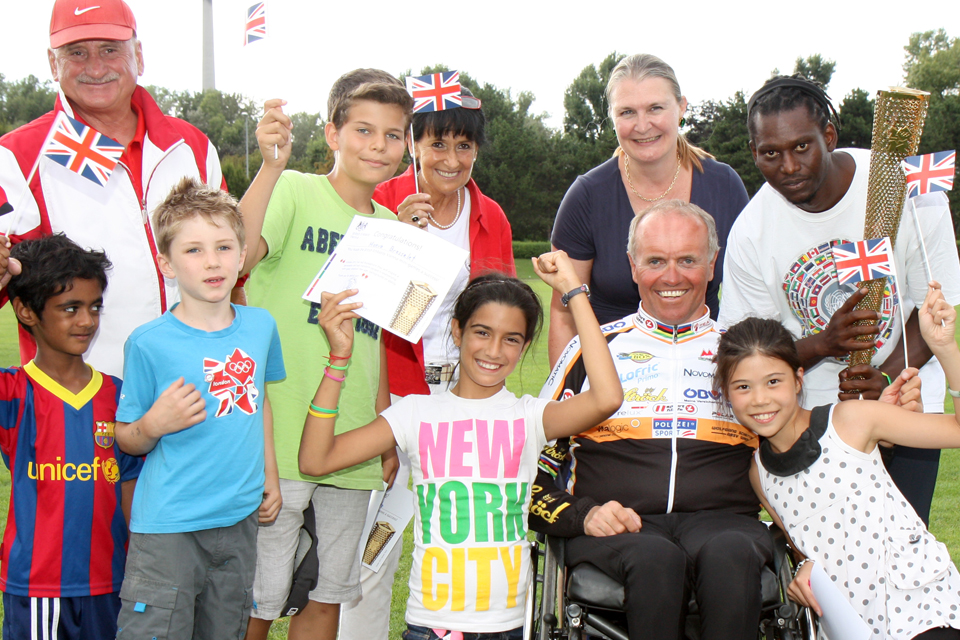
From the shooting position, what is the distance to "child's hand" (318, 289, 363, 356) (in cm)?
262

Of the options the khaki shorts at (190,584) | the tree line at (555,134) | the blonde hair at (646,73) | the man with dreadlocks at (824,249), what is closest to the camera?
the khaki shorts at (190,584)

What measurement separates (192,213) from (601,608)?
1813mm

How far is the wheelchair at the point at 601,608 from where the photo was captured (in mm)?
2371

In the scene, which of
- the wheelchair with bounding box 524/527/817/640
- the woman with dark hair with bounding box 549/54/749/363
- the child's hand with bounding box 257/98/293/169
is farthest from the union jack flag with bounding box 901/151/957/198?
the child's hand with bounding box 257/98/293/169

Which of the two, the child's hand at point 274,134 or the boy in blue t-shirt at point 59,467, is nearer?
the boy in blue t-shirt at point 59,467

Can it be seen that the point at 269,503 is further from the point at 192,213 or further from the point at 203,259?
the point at 192,213

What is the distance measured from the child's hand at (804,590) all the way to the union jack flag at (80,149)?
2.69m

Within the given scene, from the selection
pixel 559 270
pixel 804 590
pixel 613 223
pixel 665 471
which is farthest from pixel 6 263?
pixel 804 590

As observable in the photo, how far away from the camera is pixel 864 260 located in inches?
100

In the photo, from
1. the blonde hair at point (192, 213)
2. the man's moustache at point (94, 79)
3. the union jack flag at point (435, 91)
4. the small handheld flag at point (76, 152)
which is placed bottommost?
the blonde hair at point (192, 213)

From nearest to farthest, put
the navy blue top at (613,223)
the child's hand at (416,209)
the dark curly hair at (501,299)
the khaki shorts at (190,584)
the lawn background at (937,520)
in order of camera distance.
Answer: the khaki shorts at (190,584) < the dark curly hair at (501,299) < the child's hand at (416,209) < the navy blue top at (613,223) < the lawn background at (937,520)

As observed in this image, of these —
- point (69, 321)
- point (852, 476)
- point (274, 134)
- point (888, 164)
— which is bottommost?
point (852, 476)

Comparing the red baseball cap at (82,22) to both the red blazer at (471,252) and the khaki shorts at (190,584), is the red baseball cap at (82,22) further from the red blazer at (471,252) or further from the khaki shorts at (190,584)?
the khaki shorts at (190,584)

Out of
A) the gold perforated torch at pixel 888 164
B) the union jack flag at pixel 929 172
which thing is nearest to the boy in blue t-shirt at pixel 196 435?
the gold perforated torch at pixel 888 164
